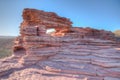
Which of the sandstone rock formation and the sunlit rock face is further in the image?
the sunlit rock face

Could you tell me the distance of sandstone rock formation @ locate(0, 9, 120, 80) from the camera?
1670cm

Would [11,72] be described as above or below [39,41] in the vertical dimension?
below

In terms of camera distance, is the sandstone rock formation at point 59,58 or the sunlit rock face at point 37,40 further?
the sunlit rock face at point 37,40

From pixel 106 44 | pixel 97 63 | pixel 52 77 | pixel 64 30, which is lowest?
pixel 52 77

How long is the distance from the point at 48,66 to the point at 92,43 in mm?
5578

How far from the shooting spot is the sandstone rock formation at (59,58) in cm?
1670

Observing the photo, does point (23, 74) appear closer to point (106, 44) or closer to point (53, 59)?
point (53, 59)

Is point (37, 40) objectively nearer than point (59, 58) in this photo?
No

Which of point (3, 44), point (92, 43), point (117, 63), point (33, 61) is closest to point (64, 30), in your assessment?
point (92, 43)

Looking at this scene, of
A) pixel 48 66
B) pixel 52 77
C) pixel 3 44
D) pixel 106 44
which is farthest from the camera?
pixel 3 44

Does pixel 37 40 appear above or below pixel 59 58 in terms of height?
above

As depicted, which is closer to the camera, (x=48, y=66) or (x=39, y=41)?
(x=48, y=66)

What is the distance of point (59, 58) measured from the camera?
1839 centimetres

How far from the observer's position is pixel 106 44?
20469mm
